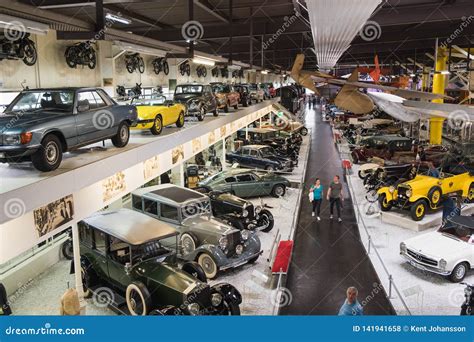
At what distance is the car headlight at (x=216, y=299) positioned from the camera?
650 centimetres

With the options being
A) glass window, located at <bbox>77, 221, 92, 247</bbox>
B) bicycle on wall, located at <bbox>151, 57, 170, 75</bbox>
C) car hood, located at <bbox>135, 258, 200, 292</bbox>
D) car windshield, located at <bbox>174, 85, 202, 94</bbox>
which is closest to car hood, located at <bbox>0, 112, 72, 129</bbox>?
glass window, located at <bbox>77, 221, 92, 247</bbox>

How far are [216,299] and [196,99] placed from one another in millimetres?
7315

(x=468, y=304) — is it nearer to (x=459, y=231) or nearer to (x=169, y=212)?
(x=459, y=231)

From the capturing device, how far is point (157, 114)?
9.41 meters

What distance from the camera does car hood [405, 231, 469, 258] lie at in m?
8.58

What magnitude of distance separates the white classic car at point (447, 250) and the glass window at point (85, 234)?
6.60m

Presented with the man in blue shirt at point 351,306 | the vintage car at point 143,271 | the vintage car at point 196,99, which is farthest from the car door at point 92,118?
the vintage car at point 196,99

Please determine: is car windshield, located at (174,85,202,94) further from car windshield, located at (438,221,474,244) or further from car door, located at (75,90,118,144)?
car windshield, located at (438,221,474,244)

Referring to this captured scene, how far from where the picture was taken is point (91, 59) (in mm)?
13281

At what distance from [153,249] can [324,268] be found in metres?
3.96

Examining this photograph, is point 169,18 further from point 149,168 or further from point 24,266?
point 24,266

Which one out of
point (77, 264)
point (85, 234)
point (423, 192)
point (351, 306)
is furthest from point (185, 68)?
point (351, 306)

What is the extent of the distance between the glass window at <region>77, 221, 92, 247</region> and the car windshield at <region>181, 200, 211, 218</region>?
2.38 meters

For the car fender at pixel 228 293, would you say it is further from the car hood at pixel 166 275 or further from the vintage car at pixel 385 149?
the vintage car at pixel 385 149
